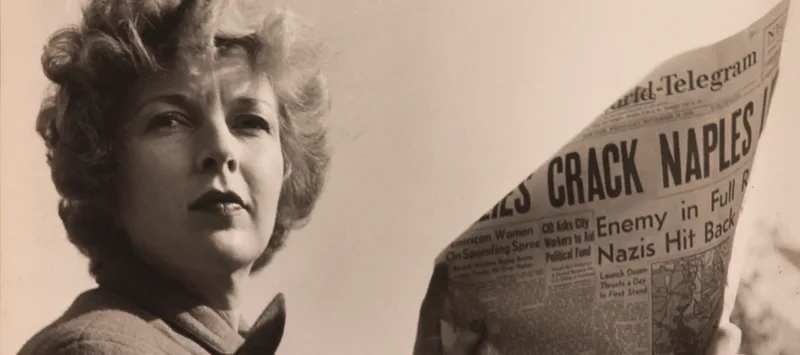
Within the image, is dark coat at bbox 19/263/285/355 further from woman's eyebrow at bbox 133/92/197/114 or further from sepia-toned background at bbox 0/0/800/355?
woman's eyebrow at bbox 133/92/197/114

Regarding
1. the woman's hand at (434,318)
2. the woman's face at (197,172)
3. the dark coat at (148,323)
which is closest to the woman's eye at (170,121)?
the woman's face at (197,172)

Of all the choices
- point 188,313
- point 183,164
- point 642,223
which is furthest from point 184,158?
point 642,223

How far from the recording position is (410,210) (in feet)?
1.98

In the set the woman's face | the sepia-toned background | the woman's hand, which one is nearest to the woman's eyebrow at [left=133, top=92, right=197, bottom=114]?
the woman's face

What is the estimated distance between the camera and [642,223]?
0.56 metres

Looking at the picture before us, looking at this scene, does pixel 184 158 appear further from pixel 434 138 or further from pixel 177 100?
pixel 434 138

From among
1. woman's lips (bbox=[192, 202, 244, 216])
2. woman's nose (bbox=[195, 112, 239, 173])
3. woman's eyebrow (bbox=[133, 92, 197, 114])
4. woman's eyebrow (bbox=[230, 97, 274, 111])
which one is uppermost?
woman's eyebrow (bbox=[133, 92, 197, 114])

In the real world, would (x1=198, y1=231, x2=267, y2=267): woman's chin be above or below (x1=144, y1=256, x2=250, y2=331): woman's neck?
above

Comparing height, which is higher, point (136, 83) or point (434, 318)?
point (136, 83)

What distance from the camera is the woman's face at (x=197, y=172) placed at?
0.59m

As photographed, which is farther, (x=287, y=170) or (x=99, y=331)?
(x=287, y=170)

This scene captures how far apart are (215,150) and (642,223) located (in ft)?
1.00

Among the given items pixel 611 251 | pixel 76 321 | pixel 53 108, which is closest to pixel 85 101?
pixel 53 108

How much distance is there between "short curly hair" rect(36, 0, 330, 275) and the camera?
595 millimetres
